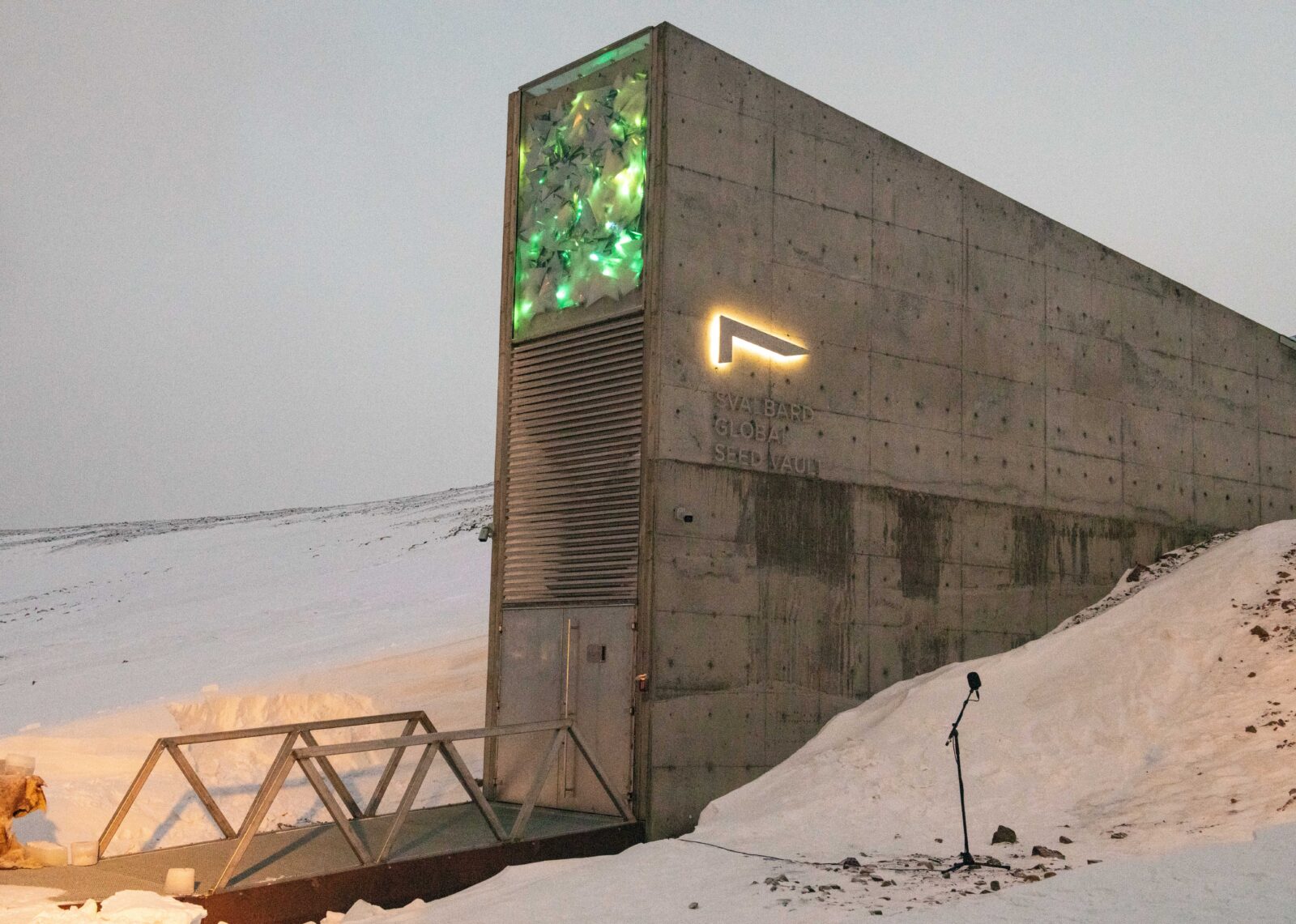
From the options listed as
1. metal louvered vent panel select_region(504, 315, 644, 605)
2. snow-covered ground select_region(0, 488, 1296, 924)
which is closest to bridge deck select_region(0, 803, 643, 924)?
snow-covered ground select_region(0, 488, 1296, 924)

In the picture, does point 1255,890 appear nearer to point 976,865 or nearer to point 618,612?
point 976,865

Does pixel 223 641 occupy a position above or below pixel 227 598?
below

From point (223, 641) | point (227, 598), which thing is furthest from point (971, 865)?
point (227, 598)

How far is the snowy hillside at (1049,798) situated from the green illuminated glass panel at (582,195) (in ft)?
15.3

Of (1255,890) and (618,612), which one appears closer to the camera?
(1255,890)

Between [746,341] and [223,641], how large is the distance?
19999mm

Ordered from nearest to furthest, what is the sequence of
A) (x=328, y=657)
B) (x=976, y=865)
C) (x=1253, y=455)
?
1. (x=976, y=865)
2. (x=1253, y=455)
3. (x=328, y=657)

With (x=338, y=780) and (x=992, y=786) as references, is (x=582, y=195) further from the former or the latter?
(x=992, y=786)

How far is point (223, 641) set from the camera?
2816 cm

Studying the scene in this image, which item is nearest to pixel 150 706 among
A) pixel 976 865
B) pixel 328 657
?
pixel 328 657

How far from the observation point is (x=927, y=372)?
1321cm

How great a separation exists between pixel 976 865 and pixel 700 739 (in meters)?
3.32

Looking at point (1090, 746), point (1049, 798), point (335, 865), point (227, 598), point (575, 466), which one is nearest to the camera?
point (335, 865)

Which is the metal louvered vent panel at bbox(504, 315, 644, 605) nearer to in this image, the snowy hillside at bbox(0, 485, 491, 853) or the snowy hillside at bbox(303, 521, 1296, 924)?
the snowy hillside at bbox(303, 521, 1296, 924)
